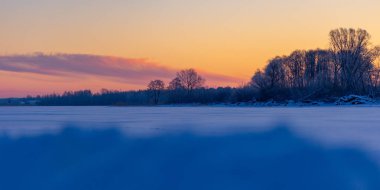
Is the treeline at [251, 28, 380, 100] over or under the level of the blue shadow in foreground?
over

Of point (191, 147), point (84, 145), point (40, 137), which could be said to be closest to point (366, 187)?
point (191, 147)

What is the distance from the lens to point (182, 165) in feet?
20.5

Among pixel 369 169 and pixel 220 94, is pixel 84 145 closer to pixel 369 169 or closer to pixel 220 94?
pixel 369 169

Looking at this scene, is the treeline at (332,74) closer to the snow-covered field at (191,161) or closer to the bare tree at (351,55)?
the bare tree at (351,55)

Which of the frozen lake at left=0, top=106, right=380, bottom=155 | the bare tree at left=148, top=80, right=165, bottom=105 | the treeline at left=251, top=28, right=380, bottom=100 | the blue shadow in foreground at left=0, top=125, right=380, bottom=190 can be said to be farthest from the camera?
the bare tree at left=148, top=80, right=165, bottom=105

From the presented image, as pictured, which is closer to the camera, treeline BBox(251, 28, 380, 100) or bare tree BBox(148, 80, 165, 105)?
treeline BBox(251, 28, 380, 100)

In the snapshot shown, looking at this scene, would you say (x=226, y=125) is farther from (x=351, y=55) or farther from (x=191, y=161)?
(x=351, y=55)

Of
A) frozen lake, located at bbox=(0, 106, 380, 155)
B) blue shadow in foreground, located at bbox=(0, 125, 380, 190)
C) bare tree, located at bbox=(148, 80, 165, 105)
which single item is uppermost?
bare tree, located at bbox=(148, 80, 165, 105)

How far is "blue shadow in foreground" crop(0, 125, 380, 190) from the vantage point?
17.4 ft

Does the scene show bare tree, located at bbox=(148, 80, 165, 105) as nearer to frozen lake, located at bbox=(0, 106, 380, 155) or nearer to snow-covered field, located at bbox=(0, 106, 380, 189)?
frozen lake, located at bbox=(0, 106, 380, 155)

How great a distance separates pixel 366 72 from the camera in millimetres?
51344

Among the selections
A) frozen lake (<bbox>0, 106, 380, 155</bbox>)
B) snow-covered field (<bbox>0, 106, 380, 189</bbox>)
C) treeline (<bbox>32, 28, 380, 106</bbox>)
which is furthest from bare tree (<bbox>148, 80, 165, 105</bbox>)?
snow-covered field (<bbox>0, 106, 380, 189</bbox>)

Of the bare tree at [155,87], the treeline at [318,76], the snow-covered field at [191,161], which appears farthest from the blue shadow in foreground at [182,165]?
the bare tree at [155,87]

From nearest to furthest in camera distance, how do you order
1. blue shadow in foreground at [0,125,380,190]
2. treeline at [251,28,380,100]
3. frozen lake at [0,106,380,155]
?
1. blue shadow in foreground at [0,125,380,190]
2. frozen lake at [0,106,380,155]
3. treeline at [251,28,380,100]
